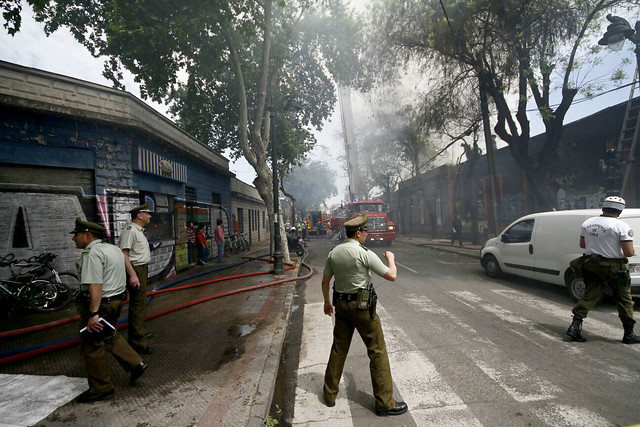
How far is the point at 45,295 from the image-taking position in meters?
6.61

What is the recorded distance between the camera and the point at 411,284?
832 cm

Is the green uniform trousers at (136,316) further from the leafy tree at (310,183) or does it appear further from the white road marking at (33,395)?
the leafy tree at (310,183)

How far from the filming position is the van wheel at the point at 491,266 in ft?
28.2

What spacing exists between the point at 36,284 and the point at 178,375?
4.80 m

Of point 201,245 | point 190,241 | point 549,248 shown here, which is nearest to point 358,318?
point 549,248

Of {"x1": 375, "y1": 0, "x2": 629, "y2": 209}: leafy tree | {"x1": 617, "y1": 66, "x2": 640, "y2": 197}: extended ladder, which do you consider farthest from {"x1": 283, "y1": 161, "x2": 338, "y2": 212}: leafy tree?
{"x1": 617, "y1": 66, "x2": 640, "y2": 197}: extended ladder

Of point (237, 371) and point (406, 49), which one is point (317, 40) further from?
point (237, 371)

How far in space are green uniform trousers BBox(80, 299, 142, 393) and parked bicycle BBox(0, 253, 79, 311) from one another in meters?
4.53

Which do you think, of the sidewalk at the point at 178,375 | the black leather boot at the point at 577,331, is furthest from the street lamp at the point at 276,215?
the black leather boot at the point at 577,331

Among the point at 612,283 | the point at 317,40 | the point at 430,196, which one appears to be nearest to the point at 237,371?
the point at 612,283

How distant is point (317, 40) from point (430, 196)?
19127 millimetres

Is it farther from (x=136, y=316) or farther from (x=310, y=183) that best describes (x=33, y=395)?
(x=310, y=183)

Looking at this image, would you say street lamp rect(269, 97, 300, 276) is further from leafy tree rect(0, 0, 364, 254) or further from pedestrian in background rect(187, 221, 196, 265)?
pedestrian in background rect(187, 221, 196, 265)

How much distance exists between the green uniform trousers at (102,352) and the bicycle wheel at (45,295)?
14.8 feet
